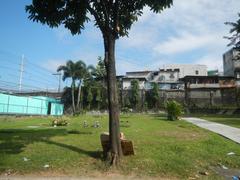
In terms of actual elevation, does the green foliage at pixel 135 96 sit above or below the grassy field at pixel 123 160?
above

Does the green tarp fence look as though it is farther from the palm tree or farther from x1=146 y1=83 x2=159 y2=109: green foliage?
x1=146 y1=83 x2=159 y2=109: green foliage

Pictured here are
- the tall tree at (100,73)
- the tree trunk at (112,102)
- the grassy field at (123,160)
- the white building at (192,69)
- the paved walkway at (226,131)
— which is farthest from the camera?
the white building at (192,69)

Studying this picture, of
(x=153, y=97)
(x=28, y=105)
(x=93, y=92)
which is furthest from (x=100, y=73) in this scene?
(x=28, y=105)

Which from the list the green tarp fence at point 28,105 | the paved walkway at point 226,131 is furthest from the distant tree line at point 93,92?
the paved walkway at point 226,131

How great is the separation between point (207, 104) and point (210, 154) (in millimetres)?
45797

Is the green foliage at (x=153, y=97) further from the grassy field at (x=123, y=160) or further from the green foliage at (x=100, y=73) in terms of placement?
the grassy field at (x=123, y=160)

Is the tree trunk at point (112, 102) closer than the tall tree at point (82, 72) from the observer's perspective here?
Yes

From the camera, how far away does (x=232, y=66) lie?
210 feet

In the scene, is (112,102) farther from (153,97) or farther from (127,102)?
(127,102)

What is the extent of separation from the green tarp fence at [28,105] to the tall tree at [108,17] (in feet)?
90.2

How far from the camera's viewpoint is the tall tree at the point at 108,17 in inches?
355

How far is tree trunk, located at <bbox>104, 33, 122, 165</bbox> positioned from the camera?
8727 millimetres

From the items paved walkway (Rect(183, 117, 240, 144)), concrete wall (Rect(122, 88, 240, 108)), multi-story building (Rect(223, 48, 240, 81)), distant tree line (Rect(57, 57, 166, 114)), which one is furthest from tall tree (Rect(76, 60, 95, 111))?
paved walkway (Rect(183, 117, 240, 144))

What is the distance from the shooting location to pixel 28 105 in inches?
1676
